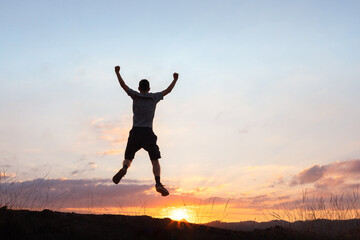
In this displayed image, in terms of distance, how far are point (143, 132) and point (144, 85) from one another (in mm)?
1063

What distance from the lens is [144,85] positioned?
8305 mm

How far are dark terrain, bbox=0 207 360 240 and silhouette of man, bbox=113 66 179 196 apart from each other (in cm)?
110

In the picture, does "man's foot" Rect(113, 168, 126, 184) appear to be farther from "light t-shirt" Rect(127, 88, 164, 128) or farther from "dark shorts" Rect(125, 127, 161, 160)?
"light t-shirt" Rect(127, 88, 164, 128)

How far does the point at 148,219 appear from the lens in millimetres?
7270

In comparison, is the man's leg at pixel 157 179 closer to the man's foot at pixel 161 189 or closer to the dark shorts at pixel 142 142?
the man's foot at pixel 161 189

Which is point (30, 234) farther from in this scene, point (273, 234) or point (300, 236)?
point (300, 236)

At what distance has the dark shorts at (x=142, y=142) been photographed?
8.14 m

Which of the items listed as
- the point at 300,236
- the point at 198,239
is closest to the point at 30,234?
the point at 198,239

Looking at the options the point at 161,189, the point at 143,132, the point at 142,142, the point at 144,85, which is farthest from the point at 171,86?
the point at 161,189

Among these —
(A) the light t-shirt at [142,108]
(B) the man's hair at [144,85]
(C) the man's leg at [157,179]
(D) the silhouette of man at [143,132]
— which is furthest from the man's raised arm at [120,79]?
(C) the man's leg at [157,179]

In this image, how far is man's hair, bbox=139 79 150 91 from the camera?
8.30 metres

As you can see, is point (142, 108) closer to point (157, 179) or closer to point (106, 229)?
point (157, 179)

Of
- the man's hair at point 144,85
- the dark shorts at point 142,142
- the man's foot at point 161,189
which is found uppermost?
the man's hair at point 144,85

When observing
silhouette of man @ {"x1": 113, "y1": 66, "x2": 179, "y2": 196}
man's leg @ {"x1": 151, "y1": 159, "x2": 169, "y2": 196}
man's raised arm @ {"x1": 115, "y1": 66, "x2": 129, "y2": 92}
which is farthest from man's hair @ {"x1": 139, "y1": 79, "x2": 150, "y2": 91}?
man's leg @ {"x1": 151, "y1": 159, "x2": 169, "y2": 196}
